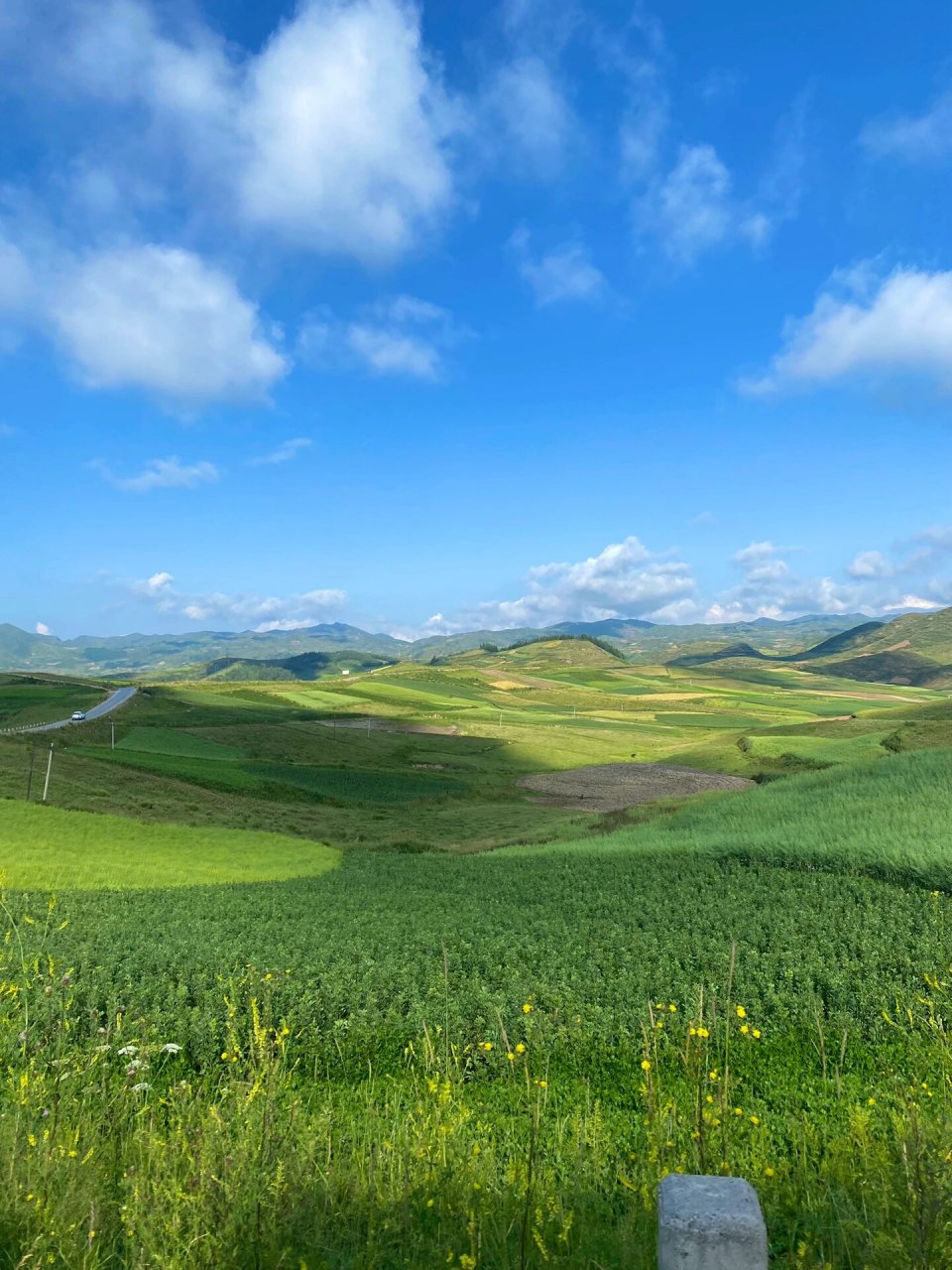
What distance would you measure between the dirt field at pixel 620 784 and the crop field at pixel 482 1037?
84.7 feet

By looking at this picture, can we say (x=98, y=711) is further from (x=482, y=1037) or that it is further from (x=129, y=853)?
(x=482, y=1037)

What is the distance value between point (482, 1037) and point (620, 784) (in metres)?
61.1

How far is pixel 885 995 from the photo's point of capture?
11.7 m

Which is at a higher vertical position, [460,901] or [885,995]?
[885,995]

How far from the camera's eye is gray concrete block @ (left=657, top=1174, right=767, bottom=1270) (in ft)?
10.1

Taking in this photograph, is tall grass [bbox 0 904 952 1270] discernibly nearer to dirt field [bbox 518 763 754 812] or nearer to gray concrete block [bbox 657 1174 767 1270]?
gray concrete block [bbox 657 1174 767 1270]

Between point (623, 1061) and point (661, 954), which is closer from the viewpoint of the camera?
point (623, 1061)


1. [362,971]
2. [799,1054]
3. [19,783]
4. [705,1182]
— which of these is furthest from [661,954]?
[19,783]

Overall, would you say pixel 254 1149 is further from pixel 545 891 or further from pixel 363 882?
pixel 363 882

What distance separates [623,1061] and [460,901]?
10224 millimetres

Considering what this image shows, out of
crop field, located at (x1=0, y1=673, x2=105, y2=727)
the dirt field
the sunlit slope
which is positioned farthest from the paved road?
the dirt field

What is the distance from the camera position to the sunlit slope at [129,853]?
80.4 ft

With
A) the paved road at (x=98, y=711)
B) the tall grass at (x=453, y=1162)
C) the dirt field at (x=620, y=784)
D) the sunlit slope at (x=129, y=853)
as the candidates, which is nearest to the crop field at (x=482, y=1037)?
the tall grass at (x=453, y=1162)

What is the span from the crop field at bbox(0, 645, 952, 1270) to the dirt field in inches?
1016
